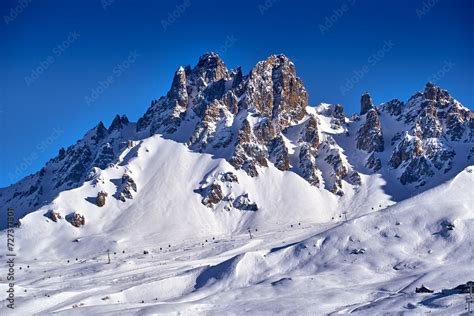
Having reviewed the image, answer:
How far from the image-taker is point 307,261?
411 feet

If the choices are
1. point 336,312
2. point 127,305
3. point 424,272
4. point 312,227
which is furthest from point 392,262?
point 312,227

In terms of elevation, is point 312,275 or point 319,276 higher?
point 312,275

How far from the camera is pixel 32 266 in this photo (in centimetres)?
17662

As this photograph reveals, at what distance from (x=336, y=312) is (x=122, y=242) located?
12056 centimetres

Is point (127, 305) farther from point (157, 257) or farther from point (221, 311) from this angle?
point (157, 257)

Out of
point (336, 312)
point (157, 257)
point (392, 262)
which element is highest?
point (157, 257)

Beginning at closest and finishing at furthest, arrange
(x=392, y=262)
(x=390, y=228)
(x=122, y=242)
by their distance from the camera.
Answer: (x=392, y=262)
(x=390, y=228)
(x=122, y=242)

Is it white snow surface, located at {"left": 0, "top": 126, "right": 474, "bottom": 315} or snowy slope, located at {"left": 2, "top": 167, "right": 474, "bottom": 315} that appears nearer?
white snow surface, located at {"left": 0, "top": 126, "right": 474, "bottom": 315}

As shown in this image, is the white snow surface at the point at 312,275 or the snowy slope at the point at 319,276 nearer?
the white snow surface at the point at 312,275

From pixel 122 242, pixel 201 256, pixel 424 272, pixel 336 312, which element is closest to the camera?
pixel 336 312

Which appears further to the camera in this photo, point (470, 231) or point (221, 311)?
point (470, 231)

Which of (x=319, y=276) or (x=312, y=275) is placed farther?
(x=312, y=275)

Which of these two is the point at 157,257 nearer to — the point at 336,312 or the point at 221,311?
the point at 221,311

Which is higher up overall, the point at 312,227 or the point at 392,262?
the point at 312,227
